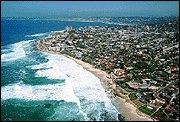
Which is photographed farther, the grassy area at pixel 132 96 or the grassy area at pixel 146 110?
the grassy area at pixel 132 96

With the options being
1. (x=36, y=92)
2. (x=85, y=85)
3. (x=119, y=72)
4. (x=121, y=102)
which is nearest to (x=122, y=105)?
(x=121, y=102)

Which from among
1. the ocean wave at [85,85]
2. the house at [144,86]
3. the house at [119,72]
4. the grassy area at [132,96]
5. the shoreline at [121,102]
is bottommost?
the ocean wave at [85,85]

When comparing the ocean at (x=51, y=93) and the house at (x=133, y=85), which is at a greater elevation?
the house at (x=133, y=85)

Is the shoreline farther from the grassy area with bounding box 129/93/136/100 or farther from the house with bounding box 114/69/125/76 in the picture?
the house with bounding box 114/69/125/76

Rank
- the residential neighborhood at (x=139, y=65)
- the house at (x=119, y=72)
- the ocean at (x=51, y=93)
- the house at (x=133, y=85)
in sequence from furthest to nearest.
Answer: the house at (x=119, y=72) → the house at (x=133, y=85) → the residential neighborhood at (x=139, y=65) → the ocean at (x=51, y=93)

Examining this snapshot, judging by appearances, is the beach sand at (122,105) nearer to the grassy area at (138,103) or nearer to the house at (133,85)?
the grassy area at (138,103)

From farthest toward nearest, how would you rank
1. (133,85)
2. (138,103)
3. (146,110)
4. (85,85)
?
(85,85)
(133,85)
(138,103)
(146,110)

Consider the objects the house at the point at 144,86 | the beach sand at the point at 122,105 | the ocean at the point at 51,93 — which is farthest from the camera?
the house at the point at 144,86

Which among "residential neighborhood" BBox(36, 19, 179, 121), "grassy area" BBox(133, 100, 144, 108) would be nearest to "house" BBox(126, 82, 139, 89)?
"residential neighborhood" BBox(36, 19, 179, 121)

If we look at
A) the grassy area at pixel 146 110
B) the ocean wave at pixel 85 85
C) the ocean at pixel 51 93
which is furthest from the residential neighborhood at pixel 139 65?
the ocean at pixel 51 93

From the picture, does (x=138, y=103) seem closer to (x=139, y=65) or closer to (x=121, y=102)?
(x=121, y=102)

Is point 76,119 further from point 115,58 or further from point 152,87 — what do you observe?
point 115,58
